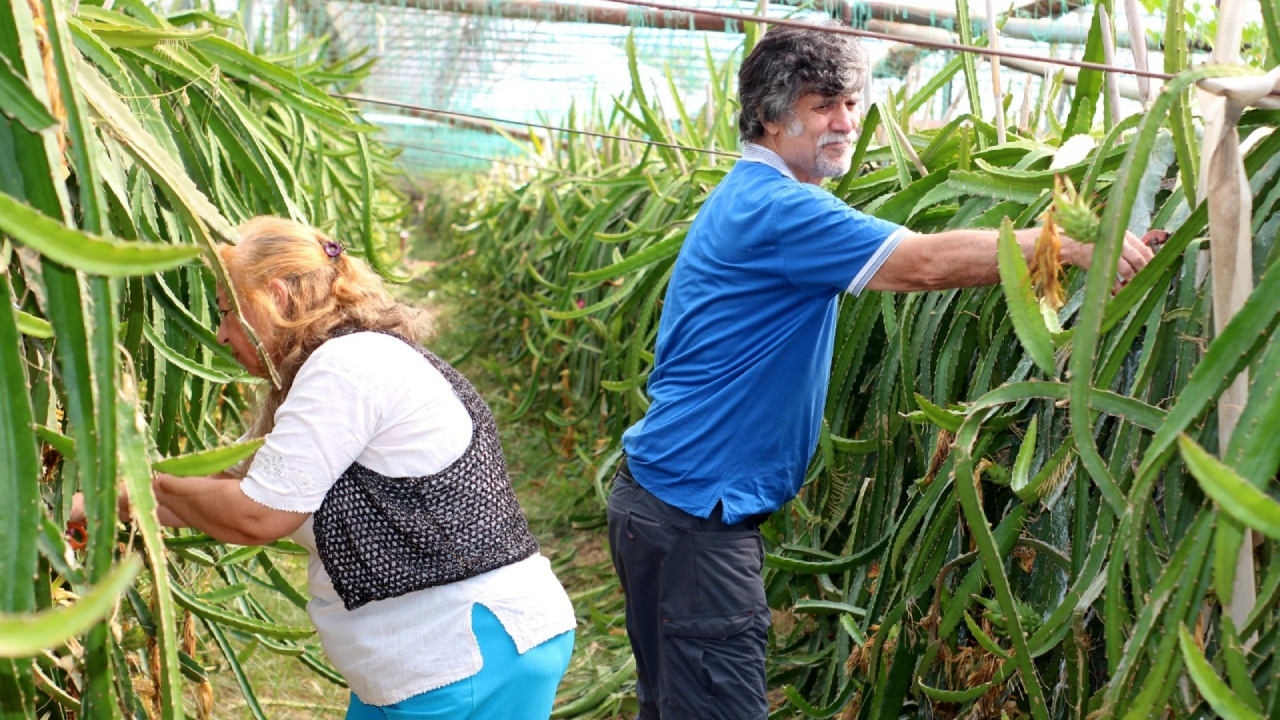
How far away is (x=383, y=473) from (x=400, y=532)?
8 cm

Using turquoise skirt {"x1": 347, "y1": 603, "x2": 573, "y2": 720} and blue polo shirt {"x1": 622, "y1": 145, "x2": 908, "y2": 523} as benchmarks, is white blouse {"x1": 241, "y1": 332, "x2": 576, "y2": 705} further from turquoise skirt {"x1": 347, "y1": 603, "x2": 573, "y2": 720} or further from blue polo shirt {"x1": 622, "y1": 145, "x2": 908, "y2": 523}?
blue polo shirt {"x1": 622, "y1": 145, "x2": 908, "y2": 523}

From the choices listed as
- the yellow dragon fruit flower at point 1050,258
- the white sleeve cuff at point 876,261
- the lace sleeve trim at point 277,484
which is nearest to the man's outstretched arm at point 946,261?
the white sleeve cuff at point 876,261

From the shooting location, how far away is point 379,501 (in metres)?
1.52

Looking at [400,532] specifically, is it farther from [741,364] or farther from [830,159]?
[830,159]

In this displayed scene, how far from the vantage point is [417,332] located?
1696mm

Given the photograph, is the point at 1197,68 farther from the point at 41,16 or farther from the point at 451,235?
the point at 451,235

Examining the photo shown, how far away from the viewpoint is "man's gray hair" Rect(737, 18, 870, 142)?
5.90 ft

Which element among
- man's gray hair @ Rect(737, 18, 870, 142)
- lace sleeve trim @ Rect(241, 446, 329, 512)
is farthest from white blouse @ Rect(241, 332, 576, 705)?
man's gray hair @ Rect(737, 18, 870, 142)

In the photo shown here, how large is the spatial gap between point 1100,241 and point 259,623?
995 millimetres

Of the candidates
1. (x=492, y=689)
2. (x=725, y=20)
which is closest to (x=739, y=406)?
(x=492, y=689)

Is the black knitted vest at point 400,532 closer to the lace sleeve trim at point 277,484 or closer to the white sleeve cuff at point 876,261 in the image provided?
the lace sleeve trim at point 277,484

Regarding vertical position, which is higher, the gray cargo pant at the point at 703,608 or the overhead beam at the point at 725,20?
the overhead beam at the point at 725,20

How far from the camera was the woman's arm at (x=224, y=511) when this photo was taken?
146cm

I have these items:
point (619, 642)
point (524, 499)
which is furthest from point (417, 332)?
point (524, 499)
